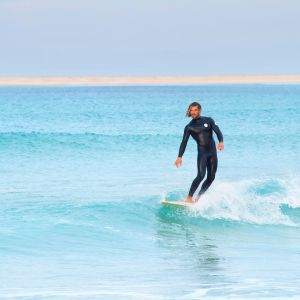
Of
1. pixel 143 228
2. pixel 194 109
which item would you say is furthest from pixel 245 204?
pixel 194 109

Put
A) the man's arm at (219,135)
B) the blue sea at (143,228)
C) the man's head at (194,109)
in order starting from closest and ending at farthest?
the blue sea at (143,228) < the man's arm at (219,135) < the man's head at (194,109)

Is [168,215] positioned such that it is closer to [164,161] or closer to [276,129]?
[164,161]

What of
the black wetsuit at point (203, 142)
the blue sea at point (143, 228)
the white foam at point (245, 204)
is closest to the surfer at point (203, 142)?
the black wetsuit at point (203, 142)

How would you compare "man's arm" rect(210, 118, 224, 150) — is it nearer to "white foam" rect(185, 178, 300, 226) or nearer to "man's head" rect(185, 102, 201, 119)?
"man's head" rect(185, 102, 201, 119)

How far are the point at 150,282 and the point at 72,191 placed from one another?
740cm

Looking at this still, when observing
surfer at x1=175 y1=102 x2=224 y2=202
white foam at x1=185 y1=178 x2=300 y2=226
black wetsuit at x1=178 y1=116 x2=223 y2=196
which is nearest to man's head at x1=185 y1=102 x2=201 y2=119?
surfer at x1=175 y1=102 x2=224 y2=202

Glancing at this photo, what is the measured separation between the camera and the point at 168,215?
13.9 meters

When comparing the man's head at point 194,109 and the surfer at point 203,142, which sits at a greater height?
the man's head at point 194,109

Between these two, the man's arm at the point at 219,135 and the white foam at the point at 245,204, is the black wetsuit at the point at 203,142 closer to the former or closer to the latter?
the man's arm at the point at 219,135

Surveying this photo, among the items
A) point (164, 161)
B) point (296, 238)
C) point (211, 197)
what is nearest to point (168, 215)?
point (211, 197)

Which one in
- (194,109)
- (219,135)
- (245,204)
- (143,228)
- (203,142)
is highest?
(194,109)

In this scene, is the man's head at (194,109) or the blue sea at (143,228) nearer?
the blue sea at (143,228)

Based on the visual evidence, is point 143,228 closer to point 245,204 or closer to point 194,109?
point 194,109

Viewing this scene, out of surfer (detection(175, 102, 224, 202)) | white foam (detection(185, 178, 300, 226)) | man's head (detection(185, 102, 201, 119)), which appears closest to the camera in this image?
man's head (detection(185, 102, 201, 119))
